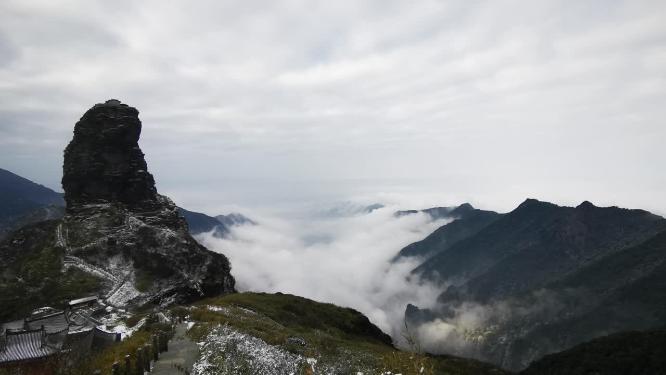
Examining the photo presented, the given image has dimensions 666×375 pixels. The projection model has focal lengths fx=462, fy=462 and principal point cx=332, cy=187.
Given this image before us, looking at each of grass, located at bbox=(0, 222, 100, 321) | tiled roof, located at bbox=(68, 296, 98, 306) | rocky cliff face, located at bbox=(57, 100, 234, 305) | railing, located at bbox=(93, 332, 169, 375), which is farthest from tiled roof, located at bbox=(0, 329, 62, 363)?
rocky cliff face, located at bbox=(57, 100, 234, 305)

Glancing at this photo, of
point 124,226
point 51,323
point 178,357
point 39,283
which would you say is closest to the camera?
point 178,357

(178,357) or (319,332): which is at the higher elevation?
→ (178,357)

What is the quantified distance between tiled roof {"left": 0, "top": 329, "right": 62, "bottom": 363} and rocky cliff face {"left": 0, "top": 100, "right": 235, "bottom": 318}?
38.0 m

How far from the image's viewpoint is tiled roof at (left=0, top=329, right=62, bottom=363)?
57.0 meters

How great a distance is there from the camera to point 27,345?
195 feet

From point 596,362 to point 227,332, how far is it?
179175 millimetres

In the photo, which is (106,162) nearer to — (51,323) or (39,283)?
(39,283)

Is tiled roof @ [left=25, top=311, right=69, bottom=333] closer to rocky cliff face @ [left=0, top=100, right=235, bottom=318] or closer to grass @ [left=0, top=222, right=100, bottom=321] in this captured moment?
grass @ [left=0, top=222, right=100, bottom=321]

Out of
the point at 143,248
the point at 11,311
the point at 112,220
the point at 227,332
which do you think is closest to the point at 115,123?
the point at 112,220

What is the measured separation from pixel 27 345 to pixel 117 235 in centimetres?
7053

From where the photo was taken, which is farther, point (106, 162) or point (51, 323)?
Result: point (106, 162)

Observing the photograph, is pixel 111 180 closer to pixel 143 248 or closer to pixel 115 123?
pixel 115 123

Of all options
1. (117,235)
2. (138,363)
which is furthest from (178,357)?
(117,235)

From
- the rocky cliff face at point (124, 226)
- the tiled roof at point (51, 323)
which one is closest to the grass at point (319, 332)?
the tiled roof at point (51, 323)
